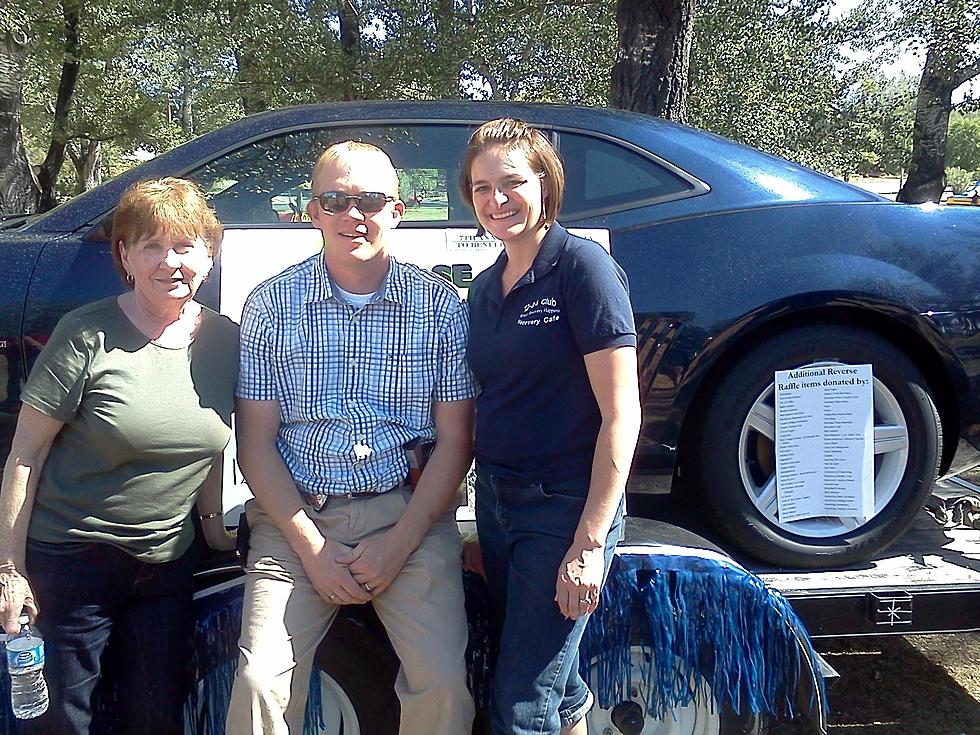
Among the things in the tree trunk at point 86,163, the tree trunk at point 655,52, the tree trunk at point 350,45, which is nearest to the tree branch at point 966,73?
the tree trunk at point 655,52

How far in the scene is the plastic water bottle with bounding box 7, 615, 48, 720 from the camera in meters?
1.87

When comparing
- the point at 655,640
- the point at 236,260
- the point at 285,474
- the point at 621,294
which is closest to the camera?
the point at 621,294

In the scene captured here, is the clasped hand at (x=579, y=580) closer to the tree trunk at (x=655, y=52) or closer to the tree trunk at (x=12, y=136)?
the tree trunk at (x=655, y=52)

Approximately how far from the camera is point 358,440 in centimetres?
207

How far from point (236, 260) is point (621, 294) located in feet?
4.62

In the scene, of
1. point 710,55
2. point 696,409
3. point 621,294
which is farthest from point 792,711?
point 710,55

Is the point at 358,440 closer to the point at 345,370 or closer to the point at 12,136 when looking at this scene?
the point at 345,370

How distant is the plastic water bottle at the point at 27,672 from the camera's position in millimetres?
1873

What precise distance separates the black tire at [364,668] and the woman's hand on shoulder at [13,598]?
69cm

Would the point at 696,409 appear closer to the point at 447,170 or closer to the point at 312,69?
the point at 447,170

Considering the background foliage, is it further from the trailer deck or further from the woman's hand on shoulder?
the woman's hand on shoulder

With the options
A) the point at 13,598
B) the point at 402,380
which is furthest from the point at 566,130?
the point at 13,598

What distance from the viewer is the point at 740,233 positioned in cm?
282

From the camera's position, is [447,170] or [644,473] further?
[447,170]
